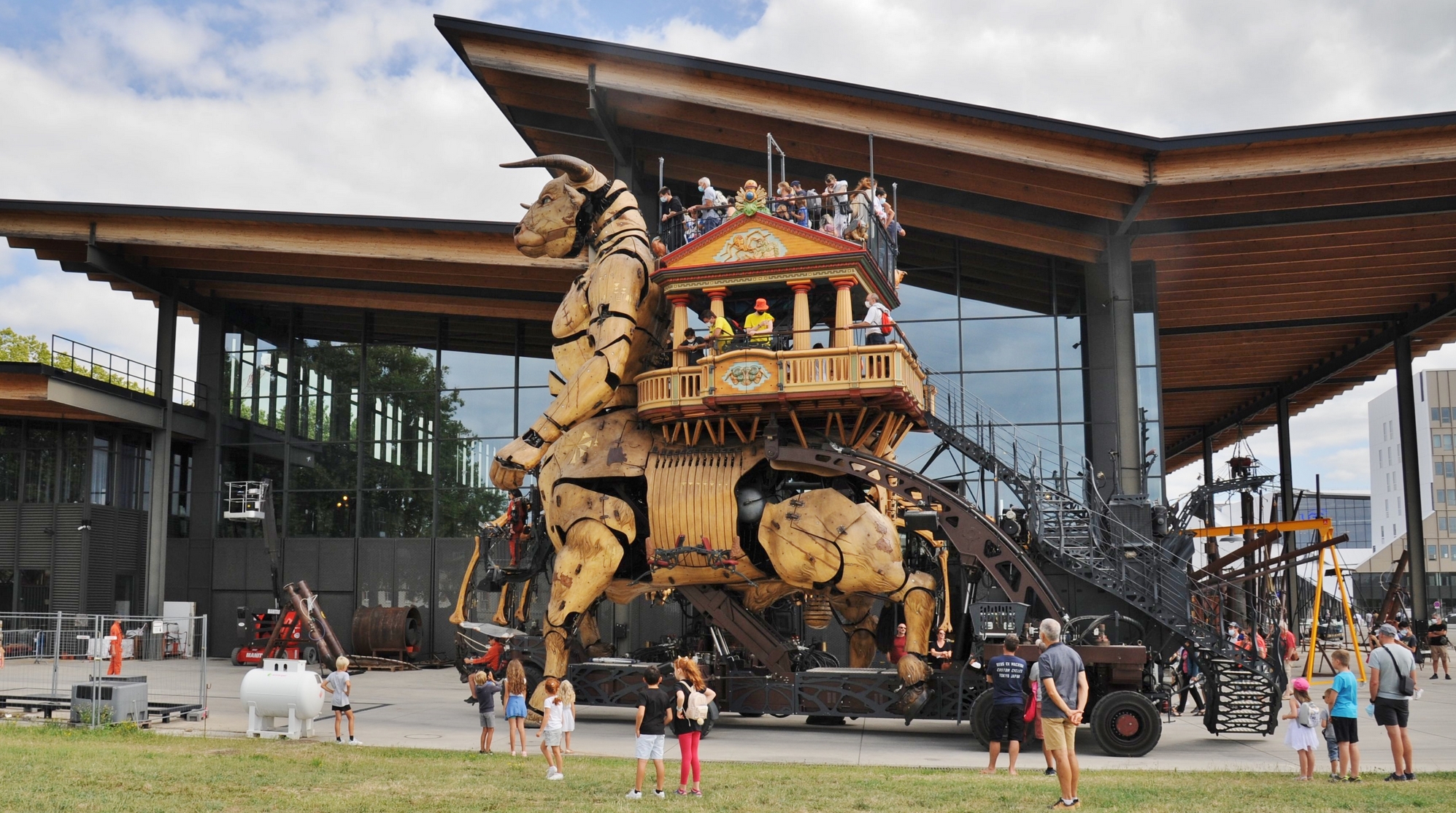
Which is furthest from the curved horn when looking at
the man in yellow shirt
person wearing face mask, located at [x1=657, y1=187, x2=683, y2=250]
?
the man in yellow shirt

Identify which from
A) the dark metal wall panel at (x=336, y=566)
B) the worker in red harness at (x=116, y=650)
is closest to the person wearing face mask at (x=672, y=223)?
the worker in red harness at (x=116, y=650)

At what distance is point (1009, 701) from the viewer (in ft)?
43.1

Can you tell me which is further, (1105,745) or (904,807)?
(1105,745)

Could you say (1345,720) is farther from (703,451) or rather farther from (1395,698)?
(703,451)

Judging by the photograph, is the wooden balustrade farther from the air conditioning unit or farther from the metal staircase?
the air conditioning unit

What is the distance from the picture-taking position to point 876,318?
61.3 ft

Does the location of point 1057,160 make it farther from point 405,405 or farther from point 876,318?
point 405,405

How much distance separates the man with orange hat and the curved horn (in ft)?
12.4

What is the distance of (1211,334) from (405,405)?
23025 mm

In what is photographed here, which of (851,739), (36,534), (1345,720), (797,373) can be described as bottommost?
(851,739)

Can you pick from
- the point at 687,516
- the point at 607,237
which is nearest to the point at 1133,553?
the point at 687,516

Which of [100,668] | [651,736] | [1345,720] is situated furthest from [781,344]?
[100,668]

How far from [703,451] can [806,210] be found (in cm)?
415

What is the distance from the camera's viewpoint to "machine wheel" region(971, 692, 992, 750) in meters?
16.1
